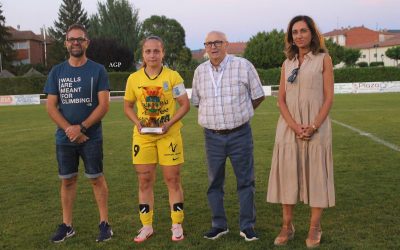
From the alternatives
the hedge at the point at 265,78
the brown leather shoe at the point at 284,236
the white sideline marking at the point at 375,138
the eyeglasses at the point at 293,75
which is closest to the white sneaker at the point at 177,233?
the brown leather shoe at the point at 284,236

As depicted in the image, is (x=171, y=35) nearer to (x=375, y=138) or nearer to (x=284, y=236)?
(x=375, y=138)

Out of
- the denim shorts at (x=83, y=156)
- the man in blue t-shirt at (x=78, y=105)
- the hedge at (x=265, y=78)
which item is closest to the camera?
the man in blue t-shirt at (x=78, y=105)

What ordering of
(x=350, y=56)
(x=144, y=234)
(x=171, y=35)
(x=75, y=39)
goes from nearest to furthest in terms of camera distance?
Result: (x=75, y=39), (x=144, y=234), (x=171, y=35), (x=350, y=56)

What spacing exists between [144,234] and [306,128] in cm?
188

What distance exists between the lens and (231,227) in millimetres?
5066

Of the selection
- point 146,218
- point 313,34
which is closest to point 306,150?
point 313,34

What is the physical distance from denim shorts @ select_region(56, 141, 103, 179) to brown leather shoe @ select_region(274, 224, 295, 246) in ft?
6.06

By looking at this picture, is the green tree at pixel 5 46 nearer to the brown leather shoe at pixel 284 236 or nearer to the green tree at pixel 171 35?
the green tree at pixel 171 35

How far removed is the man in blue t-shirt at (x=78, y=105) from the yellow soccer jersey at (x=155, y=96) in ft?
1.06

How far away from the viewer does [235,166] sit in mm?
4660

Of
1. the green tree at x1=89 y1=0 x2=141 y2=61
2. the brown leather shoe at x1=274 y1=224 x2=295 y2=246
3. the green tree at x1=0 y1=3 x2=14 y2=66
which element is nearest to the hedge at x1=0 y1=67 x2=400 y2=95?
the green tree at x1=89 y1=0 x2=141 y2=61

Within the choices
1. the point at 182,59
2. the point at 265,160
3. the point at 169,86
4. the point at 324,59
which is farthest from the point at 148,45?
the point at 182,59

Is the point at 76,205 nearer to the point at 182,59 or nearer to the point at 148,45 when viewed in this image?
the point at 148,45

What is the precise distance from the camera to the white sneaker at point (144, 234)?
4656 mm
